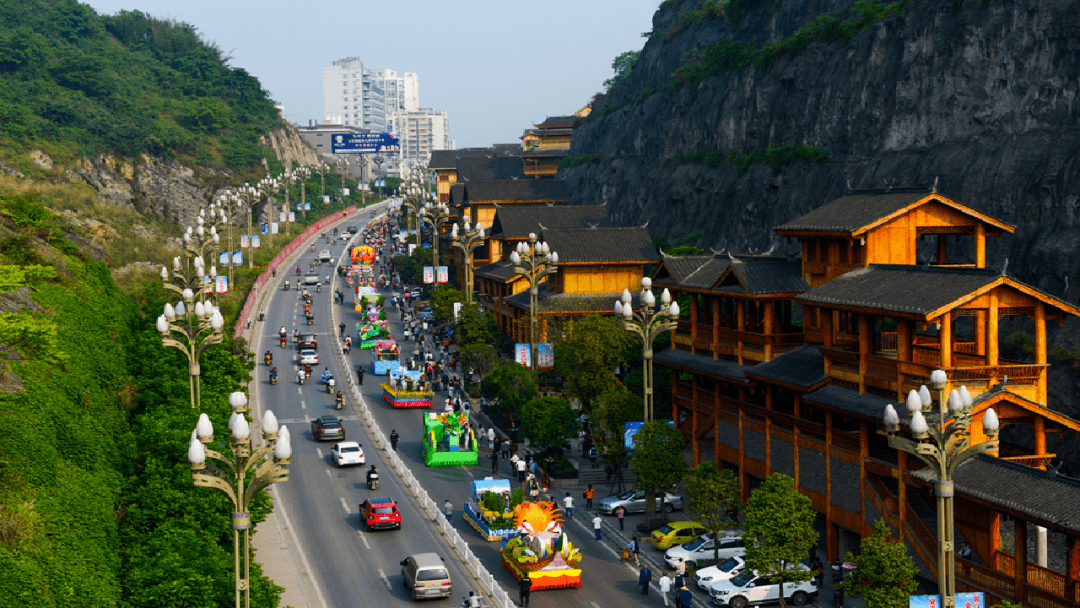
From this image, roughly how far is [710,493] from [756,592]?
175 inches

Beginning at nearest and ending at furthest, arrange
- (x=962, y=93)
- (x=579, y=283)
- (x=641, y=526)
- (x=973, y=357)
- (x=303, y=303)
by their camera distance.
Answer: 1. (x=973, y=357)
2. (x=641, y=526)
3. (x=962, y=93)
4. (x=579, y=283)
5. (x=303, y=303)

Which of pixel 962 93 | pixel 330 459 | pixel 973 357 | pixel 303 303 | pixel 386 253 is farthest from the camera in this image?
pixel 386 253

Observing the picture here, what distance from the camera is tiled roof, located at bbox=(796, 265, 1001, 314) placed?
1340 inches

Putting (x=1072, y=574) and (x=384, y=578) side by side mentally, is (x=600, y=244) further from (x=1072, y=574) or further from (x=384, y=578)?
Result: (x=1072, y=574)

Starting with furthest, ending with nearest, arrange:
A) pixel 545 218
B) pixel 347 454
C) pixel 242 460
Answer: pixel 545 218, pixel 347 454, pixel 242 460

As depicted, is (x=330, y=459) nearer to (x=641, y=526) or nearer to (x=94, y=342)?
(x=94, y=342)

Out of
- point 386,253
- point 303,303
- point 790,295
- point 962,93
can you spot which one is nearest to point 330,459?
point 790,295

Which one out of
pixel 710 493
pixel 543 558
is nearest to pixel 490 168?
pixel 710 493

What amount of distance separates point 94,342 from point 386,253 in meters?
98.0

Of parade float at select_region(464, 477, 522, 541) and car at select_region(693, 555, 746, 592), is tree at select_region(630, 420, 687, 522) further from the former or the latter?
car at select_region(693, 555, 746, 592)

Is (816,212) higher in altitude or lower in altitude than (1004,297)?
higher

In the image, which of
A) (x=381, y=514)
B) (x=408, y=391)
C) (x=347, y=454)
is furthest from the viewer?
(x=408, y=391)

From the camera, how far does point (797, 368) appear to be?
4259 centimetres

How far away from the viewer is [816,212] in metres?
47.2
